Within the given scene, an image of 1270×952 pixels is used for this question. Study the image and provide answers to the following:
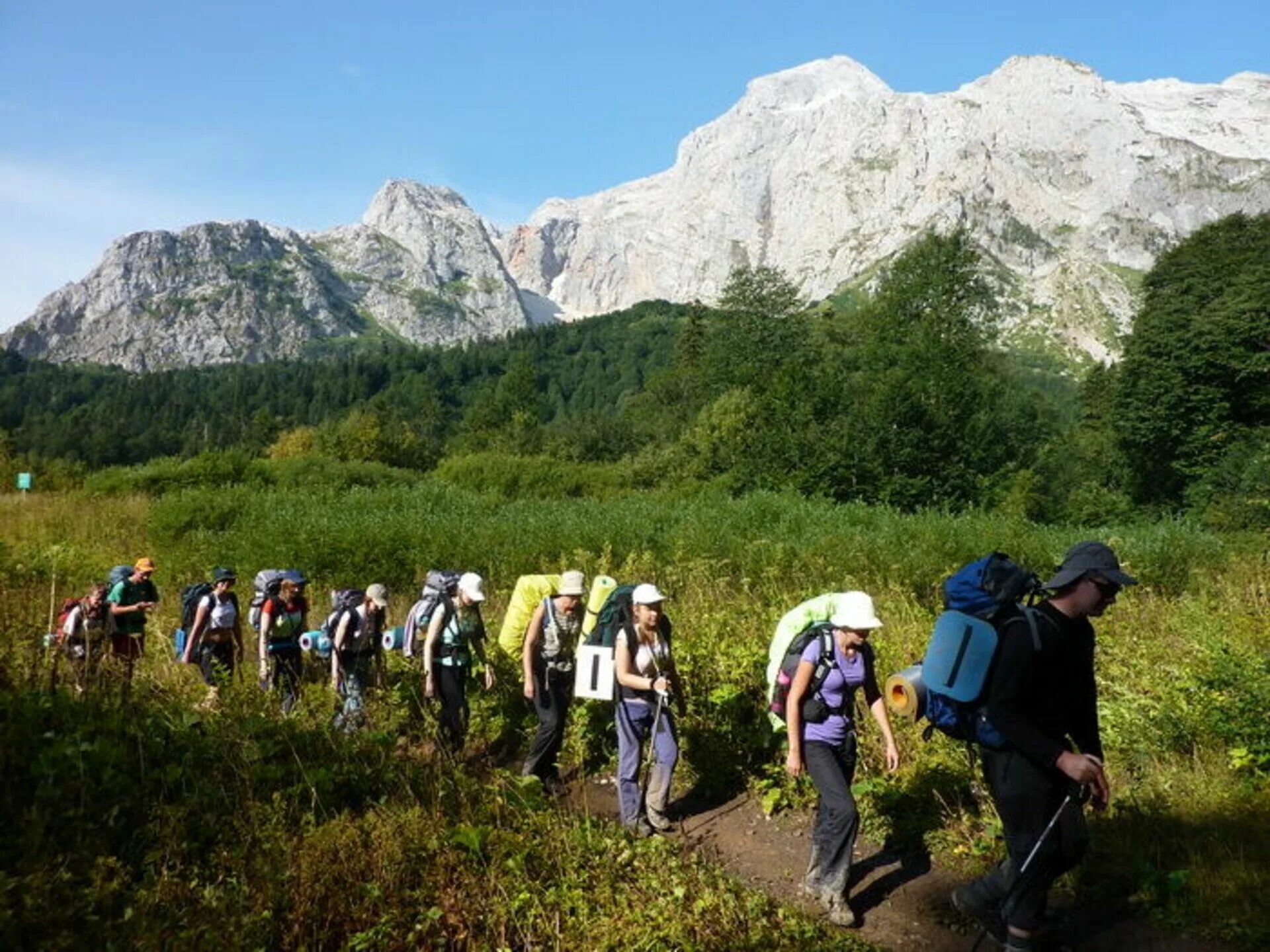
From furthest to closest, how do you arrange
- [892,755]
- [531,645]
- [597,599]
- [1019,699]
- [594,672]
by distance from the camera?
1. [597,599]
2. [531,645]
3. [594,672]
4. [892,755]
5. [1019,699]

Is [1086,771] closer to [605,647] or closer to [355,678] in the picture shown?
[605,647]

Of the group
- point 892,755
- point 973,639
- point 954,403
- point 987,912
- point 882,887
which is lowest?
point 882,887

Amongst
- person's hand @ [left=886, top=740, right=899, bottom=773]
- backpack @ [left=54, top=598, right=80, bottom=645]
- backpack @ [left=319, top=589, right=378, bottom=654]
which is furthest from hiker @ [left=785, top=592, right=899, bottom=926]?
backpack @ [left=54, top=598, right=80, bottom=645]

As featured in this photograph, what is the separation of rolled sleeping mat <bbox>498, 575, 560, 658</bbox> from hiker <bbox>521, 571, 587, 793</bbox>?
64 cm

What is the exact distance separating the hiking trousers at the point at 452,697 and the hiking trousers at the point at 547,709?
0.83 metres

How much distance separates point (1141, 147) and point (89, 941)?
247586 millimetres

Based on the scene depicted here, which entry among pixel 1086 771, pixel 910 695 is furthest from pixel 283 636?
pixel 1086 771

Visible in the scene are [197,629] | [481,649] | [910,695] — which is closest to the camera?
[910,695]

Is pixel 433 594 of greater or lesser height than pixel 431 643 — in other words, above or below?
above

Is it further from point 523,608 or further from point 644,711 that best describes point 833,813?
point 523,608

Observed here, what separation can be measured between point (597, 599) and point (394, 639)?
3250 millimetres

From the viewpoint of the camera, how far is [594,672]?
18.6 ft

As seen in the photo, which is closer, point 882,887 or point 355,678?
point 882,887

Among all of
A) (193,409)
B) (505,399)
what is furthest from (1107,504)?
(193,409)
